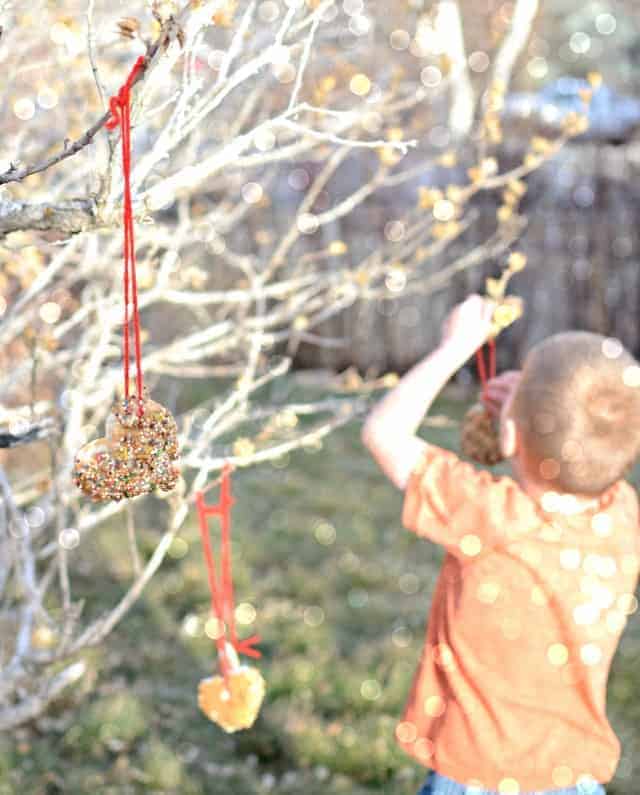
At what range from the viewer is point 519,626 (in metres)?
1.76

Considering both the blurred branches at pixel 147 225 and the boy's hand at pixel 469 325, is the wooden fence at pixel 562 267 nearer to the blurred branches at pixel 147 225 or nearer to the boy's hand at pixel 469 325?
the blurred branches at pixel 147 225

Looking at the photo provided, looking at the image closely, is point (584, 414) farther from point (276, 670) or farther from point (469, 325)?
point (276, 670)

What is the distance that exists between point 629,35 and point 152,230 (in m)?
18.1

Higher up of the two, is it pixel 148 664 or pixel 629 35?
pixel 629 35

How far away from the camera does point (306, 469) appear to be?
5.96m

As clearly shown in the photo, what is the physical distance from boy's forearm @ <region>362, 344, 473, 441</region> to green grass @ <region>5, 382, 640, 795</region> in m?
1.73

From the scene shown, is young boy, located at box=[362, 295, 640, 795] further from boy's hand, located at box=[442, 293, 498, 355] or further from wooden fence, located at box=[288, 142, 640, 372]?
wooden fence, located at box=[288, 142, 640, 372]

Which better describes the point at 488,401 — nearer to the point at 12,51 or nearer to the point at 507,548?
the point at 507,548

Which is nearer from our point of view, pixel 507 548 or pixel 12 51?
pixel 507 548

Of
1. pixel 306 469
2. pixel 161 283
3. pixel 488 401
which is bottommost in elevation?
pixel 306 469

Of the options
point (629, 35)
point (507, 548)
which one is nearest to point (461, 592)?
point (507, 548)

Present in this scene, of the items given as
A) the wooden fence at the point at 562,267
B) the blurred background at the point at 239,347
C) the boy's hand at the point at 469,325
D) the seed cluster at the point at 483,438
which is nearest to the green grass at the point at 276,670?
the blurred background at the point at 239,347

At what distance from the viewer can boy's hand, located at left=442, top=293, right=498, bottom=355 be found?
68.9 inches

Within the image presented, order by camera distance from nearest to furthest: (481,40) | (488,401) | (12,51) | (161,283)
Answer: (488,401) < (161,283) < (12,51) < (481,40)
